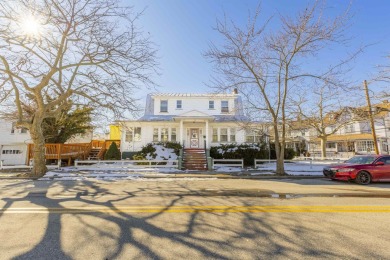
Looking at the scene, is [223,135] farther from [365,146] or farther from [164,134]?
[365,146]

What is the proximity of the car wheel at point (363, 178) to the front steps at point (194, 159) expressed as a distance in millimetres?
9728

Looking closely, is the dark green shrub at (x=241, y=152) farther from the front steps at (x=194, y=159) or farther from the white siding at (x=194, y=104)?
the white siding at (x=194, y=104)

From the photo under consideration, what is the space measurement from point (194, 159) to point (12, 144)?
996 inches

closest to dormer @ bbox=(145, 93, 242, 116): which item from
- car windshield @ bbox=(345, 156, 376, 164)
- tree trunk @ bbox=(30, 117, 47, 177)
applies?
tree trunk @ bbox=(30, 117, 47, 177)

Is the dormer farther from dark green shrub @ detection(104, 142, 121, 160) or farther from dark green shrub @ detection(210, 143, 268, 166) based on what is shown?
dark green shrub @ detection(104, 142, 121, 160)

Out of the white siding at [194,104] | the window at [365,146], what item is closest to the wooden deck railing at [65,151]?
the white siding at [194,104]

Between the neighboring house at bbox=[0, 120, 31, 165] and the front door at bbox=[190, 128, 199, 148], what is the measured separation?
70.1ft

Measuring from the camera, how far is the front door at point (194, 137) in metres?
23.6

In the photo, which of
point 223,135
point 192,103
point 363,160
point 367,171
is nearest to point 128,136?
point 192,103

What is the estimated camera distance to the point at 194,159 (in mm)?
19328

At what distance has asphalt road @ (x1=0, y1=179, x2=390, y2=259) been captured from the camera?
10.5ft

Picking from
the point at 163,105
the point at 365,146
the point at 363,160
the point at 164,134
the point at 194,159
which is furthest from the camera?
the point at 365,146

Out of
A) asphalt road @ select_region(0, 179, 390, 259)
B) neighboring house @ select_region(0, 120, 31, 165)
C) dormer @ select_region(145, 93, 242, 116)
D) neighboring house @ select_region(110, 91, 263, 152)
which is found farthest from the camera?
neighboring house @ select_region(0, 120, 31, 165)

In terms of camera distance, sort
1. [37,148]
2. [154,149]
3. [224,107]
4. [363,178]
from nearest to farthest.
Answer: [363,178] < [37,148] < [154,149] < [224,107]
